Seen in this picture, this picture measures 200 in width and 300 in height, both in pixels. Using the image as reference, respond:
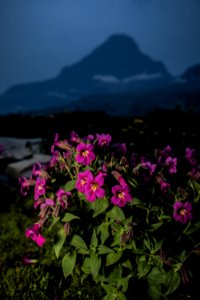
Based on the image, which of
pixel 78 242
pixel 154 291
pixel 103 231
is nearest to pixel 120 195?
pixel 103 231

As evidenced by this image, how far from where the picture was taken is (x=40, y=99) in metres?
159

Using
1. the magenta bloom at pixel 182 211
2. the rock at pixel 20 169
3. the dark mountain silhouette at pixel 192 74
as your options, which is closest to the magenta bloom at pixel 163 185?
the magenta bloom at pixel 182 211

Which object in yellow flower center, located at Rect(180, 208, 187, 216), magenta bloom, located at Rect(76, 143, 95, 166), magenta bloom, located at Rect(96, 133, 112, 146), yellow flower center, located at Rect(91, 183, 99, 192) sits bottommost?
yellow flower center, located at Rect(180, 208, 187, 216)

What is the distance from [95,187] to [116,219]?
0.28 meters

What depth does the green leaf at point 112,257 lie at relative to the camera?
199cm

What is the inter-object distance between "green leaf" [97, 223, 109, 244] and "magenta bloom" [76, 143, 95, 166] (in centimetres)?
45

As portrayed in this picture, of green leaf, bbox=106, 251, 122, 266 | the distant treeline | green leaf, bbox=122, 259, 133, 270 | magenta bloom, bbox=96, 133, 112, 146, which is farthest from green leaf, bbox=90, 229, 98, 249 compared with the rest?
the distant treeline

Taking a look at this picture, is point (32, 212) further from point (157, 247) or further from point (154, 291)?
point (157, 247)

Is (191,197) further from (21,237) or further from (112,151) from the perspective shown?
(21,237)

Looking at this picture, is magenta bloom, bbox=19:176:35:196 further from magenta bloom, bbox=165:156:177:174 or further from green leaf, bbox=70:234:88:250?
magenta bloom, bbox=165:156:177:174

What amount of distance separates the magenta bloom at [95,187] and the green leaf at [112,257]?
1.55ft

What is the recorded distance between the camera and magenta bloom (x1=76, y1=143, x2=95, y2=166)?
194 cm

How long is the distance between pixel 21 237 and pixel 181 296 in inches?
81.4

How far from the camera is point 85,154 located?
77.1 inches
